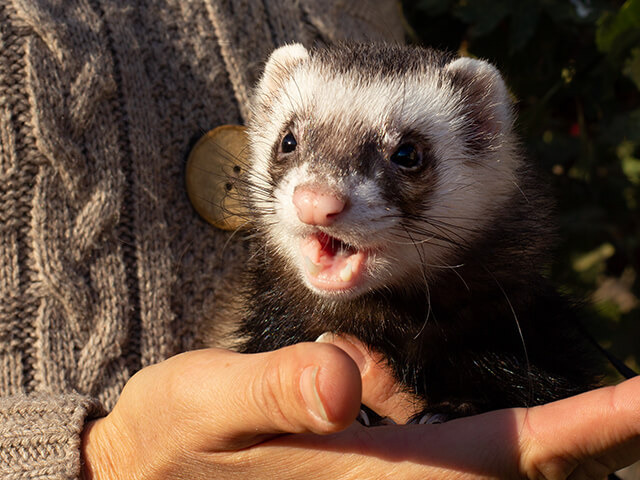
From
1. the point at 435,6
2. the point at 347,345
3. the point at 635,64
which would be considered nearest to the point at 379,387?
the point at 347,345

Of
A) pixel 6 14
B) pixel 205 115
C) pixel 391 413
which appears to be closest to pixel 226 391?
pixel 391 413

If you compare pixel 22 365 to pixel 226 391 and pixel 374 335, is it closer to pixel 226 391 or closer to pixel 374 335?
pixel 226 391

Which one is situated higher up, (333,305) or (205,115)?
(205,115)

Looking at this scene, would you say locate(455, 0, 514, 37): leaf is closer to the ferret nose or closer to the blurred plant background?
the blurred plant background

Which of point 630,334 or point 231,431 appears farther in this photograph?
point 630,334

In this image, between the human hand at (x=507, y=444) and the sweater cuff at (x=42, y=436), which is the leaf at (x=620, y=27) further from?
the sweater cuff at (x=42, y=436)

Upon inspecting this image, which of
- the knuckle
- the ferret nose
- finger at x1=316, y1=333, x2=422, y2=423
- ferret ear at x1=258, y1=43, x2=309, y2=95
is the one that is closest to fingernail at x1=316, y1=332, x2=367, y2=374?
finger at x1=316, y1=333, x2=422, y2=423

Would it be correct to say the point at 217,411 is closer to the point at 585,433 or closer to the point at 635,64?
the point at 585,433
